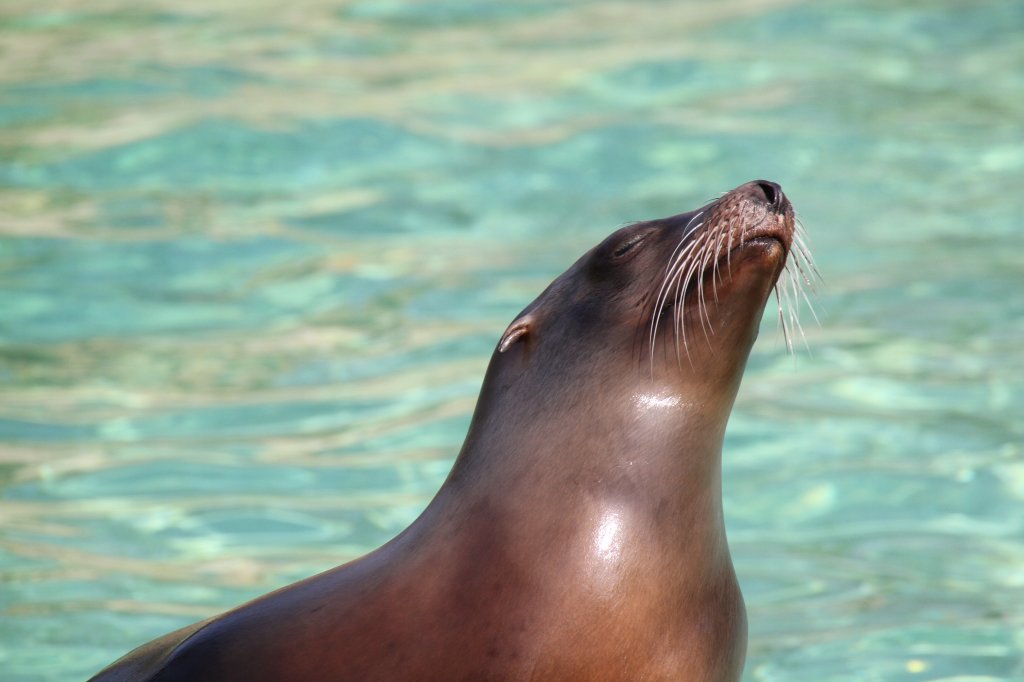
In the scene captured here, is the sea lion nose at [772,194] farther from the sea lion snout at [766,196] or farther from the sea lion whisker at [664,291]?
the sea lion whisker at [664,291]

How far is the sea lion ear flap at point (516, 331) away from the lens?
11.4 ft

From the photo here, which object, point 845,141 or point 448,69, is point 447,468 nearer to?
point 845,141

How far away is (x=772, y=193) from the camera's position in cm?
336

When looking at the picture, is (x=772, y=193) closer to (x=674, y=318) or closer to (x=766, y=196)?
(x=766, y=196)

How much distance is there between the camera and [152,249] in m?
7.80

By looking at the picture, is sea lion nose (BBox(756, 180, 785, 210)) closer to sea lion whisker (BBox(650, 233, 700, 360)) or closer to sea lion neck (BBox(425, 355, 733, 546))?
sea lion whisker (BBox(650, 233, 700, 360))

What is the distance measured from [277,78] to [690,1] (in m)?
3.20

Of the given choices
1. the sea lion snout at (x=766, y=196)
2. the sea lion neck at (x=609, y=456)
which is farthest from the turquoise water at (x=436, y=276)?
the sea lion snout at (x=766, y=196)

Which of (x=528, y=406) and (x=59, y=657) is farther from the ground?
(x=528, y=406)

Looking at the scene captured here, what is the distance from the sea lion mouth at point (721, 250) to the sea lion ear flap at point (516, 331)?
0.95 feet

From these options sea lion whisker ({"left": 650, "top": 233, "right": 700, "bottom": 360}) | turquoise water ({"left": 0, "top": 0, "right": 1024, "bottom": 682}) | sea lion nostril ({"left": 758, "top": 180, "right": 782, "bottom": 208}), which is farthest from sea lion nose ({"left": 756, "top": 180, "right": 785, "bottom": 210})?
turquoise water ({"left": 0, "top": 0, "right": 1024, "bottom": 682})

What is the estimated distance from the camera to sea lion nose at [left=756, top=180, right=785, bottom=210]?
3.32 metres

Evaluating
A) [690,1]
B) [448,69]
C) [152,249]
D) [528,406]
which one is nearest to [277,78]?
[448,69]

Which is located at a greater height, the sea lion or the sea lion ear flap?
the sea lion ear flap
